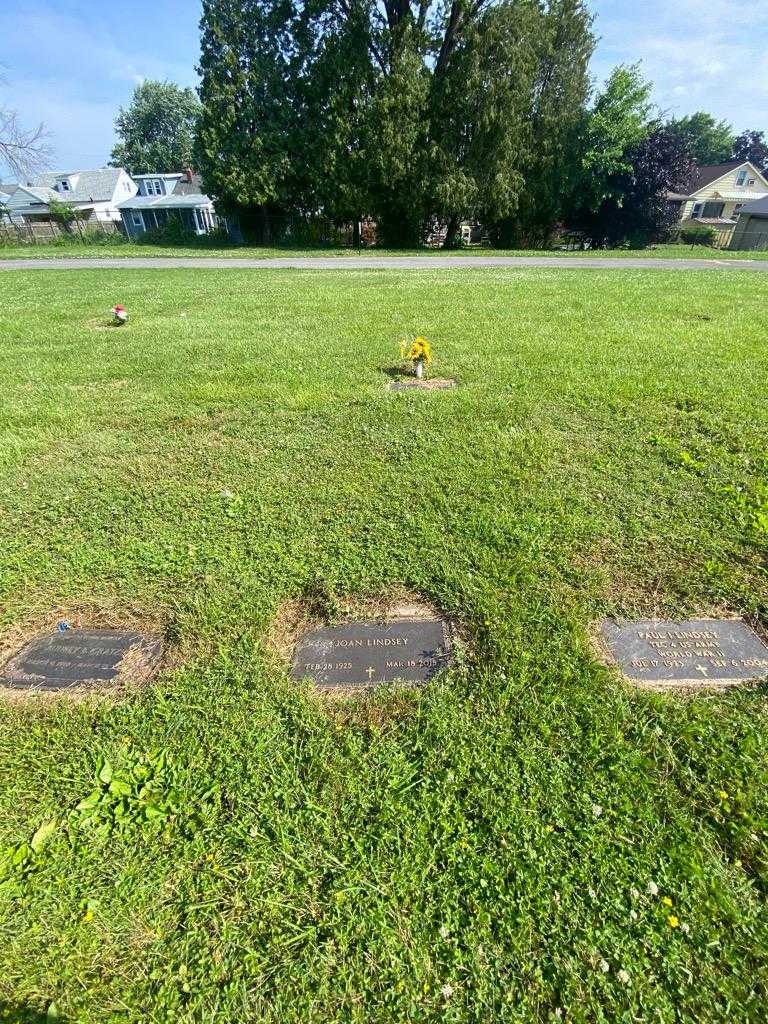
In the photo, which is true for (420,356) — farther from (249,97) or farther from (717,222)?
(717,222)

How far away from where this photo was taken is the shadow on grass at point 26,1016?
125 cm

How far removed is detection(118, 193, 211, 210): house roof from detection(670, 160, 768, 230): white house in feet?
132

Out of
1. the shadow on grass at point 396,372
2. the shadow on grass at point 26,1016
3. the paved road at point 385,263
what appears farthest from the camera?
the paved road at point 385,263

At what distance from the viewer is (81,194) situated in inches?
1884

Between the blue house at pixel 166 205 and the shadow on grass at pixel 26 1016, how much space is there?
4504cm

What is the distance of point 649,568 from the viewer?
273 cm

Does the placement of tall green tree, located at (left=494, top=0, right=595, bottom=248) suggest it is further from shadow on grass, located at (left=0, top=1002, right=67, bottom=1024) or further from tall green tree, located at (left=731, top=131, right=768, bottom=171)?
tall green tree, located at (left=731, top=131, right=768, bottom=171)

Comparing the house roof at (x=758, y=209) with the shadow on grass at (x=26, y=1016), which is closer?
the shadow on grass at (x=26, y=1016)

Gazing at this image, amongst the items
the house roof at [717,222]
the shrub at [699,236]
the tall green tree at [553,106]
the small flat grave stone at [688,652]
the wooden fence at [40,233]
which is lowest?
the shrub at [699,236]

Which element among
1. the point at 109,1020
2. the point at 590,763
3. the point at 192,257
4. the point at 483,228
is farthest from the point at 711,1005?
the point at 483,228

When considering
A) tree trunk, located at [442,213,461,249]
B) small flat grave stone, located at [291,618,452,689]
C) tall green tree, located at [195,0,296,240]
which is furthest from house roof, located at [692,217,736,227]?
small flat grave stone, located at [291,618,452,689]

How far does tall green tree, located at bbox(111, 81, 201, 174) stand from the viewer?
59.5 m

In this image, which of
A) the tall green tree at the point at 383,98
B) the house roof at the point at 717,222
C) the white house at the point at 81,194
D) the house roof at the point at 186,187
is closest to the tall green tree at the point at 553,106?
the tall green tree at the point at 383,98

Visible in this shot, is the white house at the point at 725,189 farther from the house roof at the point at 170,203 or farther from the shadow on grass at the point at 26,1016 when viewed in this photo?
the shadow on grass at the point at 26,1016
